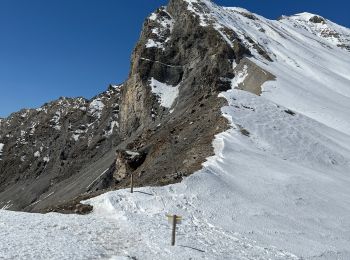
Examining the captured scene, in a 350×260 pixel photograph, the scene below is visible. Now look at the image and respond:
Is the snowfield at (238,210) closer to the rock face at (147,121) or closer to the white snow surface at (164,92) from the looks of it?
the rock face at (147,121)

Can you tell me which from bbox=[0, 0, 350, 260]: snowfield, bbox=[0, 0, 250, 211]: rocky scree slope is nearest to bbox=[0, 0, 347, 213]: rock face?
bbox=[0, 0, 250, 211]: rocky scree slope

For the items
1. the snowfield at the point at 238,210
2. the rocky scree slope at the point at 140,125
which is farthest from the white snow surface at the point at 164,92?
the snowfield at the point at 238,210

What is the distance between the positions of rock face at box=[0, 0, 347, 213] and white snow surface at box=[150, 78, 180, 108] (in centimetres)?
24

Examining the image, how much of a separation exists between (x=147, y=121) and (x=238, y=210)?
250ft

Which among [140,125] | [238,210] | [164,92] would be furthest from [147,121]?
[238,210]

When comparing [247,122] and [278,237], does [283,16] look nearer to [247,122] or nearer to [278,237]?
[247,122]

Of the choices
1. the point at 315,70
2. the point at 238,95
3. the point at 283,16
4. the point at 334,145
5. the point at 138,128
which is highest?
the point at 283,16

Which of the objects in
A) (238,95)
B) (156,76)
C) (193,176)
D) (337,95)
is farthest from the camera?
(156,76)

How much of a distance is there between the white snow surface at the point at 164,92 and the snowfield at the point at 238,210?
168ft

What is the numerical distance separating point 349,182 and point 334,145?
8.26 m

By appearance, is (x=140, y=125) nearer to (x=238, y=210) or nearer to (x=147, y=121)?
(x=147, y=121)

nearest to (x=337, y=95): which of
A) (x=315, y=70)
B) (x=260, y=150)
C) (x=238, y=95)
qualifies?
(x=315, y=70)

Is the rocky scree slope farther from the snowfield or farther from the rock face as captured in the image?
the snowfield

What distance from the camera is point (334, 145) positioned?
36.5m
